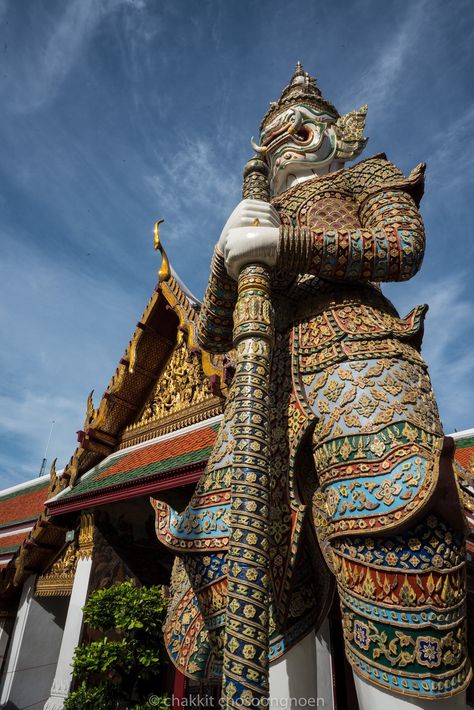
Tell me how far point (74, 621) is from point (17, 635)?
1.69m

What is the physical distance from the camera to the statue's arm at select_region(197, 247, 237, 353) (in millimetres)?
2148

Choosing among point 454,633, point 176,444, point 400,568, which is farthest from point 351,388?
point 176,444

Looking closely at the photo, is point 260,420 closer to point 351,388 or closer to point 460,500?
point 351,388

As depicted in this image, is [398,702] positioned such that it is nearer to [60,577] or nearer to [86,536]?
[86,536]

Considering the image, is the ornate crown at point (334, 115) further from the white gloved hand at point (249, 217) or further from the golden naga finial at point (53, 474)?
the golden naga finial at point (53, 474)

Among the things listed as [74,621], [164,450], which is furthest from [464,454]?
[74,621]

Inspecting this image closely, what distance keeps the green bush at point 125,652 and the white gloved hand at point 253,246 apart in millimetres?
3139

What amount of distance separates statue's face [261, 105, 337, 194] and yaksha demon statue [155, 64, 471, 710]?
1.13 ft

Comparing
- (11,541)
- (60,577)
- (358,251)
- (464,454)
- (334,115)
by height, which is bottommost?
(60,577)

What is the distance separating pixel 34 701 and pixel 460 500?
673cm

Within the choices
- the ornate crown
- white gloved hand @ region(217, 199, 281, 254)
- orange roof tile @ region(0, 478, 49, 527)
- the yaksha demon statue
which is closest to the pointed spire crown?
the ornate crown

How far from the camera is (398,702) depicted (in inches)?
50.2

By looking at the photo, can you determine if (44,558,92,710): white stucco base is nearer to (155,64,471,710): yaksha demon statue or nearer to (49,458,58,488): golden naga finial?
(49,458,58,488): golden naga finial

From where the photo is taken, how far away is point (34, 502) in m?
9.80
